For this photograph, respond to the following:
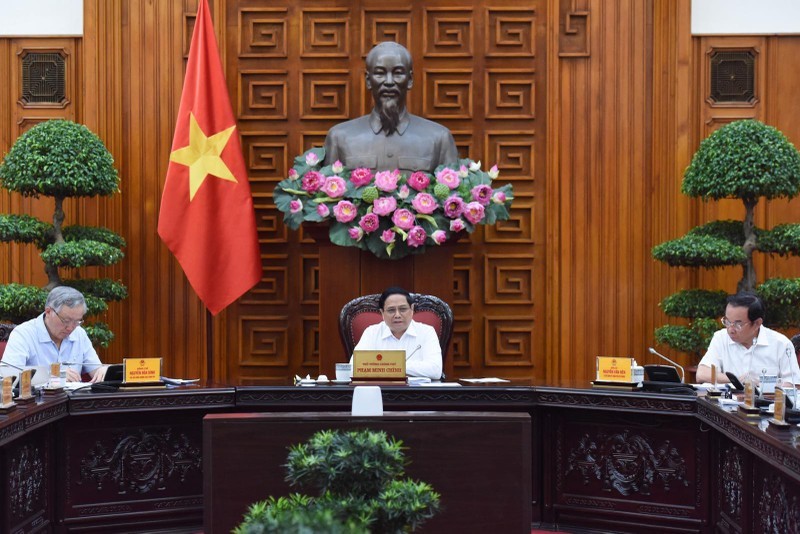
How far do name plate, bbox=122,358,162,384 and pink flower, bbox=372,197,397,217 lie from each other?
1.57 metres

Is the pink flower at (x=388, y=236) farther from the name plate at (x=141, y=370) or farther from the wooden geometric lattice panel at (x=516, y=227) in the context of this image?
the name plate at (x=141, y=370)

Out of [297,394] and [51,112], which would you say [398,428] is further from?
[51,112]

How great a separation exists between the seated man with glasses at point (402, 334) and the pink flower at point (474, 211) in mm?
837

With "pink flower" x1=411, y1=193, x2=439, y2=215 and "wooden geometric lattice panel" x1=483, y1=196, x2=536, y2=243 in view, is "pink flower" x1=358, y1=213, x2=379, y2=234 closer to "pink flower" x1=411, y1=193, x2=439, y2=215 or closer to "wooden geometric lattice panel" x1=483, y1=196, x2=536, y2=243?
"pink flower" x1=411, y1=193, x2=439, y2=215

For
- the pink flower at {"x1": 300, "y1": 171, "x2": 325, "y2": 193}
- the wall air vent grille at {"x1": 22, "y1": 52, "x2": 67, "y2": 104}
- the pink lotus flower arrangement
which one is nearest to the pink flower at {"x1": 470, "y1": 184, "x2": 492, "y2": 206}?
the pink lotus flower arrangement

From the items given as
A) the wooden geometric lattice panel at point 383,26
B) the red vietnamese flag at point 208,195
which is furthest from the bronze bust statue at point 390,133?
the wooden geometric lattice panel at point 383,26

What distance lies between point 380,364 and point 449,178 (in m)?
1.55

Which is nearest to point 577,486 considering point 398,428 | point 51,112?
point 398,428

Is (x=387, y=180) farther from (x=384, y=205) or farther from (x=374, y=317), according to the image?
(x=374, y=317)

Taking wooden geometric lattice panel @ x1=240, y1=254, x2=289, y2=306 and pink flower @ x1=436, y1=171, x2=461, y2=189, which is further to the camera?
wooden geometric lattice panel @ x1=240, y1=254, x2=289, y2=306

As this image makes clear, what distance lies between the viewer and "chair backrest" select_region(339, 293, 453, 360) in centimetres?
488

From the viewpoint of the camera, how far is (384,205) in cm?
528

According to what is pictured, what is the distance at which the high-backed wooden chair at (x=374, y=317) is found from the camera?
4875mm

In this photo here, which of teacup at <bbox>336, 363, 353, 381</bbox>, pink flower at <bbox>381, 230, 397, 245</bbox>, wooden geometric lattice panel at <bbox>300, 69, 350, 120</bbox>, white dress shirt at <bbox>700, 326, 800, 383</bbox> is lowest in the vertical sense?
teacup at <bbox>336, 363, 353, 381</bbox>
